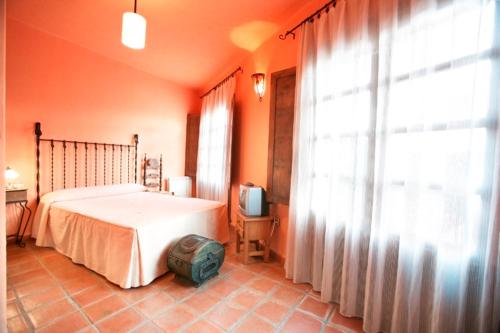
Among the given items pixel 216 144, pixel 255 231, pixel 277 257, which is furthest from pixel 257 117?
pixel 277 257

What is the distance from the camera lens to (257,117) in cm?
306

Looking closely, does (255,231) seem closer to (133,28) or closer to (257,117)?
(257,117)

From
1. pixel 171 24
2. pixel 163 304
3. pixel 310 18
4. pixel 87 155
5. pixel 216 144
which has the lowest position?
pixel 163 304

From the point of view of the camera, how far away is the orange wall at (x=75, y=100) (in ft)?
8.92

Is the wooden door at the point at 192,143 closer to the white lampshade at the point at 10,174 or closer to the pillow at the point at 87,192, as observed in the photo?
the pillow at the point at 87,192

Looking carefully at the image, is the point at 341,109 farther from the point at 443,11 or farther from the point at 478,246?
the point at 478,246

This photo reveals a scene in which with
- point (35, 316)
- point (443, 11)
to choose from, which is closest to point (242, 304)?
point (35, 316)

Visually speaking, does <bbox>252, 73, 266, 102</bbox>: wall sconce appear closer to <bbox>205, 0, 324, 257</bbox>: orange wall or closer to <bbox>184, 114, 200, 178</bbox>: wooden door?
<bbox>205, 0, 324, 257</bbox>: orange wall

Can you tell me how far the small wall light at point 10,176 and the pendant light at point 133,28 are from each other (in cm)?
217

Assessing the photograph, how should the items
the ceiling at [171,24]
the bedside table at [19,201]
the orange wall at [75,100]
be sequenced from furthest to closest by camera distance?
the orange wall at [75,100] → the bedside table at [19,201] → the ceiling at [171,24]

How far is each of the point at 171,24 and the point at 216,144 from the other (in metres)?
1.83

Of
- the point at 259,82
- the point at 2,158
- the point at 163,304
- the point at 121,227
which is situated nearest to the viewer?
the point at 2,158

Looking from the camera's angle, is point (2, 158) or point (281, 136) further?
point (281, 136)

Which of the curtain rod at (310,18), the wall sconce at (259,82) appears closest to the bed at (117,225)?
the wall sconce at (259,82)
